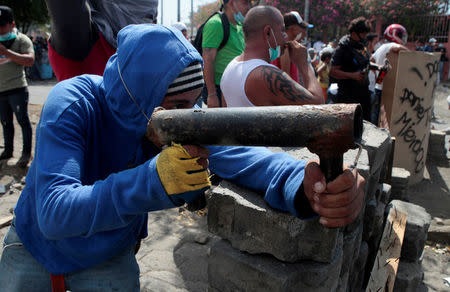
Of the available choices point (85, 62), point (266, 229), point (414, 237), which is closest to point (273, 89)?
point (266, 229)

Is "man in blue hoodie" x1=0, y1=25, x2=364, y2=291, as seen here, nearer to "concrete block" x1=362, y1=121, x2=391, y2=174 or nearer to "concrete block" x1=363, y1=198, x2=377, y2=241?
"concrete block" x1=362, y1=121, x2=391, y2=174

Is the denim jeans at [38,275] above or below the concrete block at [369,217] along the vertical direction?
above

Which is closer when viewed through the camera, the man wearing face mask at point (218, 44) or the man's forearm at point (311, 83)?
the man's forearm at point (311, 83)

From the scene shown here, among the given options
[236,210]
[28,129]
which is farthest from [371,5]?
[236,210]

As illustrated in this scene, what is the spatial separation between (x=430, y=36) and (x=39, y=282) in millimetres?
22205

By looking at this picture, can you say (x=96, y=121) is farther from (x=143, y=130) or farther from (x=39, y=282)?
(x=39, y=282)

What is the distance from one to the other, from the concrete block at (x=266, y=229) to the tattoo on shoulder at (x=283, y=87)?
3.05ft

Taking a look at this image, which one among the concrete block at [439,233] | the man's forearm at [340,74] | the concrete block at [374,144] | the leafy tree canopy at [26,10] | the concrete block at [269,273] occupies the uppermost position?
the leafy tree canopy at [26,10]

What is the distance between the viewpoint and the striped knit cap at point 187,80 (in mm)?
1402

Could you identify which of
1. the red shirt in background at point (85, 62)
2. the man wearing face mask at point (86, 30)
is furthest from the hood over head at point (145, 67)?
the red shirt in background at point (85, 62)

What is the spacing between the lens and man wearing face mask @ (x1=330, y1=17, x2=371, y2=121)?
16.3 ft

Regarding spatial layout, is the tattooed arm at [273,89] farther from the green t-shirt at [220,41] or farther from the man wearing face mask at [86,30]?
the green t-shirt at [220,41]

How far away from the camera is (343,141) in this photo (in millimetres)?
942

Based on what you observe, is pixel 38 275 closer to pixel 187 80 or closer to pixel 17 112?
pixel 187 80
